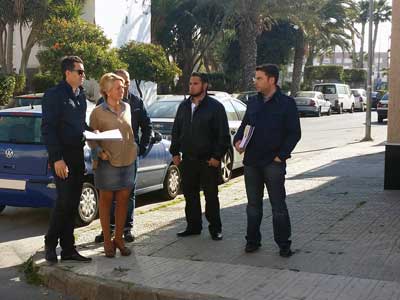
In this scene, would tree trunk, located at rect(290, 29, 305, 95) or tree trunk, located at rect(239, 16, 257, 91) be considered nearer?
tree trunk, located at rect(239, 16, 257, 91)

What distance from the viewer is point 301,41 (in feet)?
130

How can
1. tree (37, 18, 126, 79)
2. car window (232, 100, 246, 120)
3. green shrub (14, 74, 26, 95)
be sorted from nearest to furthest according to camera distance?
car window (232, 100, 246, 120) < tree (37, 18, 126, 79) < green shrub (14, 74, 26, 95)

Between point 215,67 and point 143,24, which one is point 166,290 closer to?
point 143,24

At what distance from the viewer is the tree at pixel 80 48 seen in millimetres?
19422

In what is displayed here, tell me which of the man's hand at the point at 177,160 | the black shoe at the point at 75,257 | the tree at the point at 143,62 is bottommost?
the black shoe at the point at 75,257

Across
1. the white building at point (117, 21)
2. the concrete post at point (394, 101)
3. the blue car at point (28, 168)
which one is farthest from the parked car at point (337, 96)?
the blue car at point (28, 168)

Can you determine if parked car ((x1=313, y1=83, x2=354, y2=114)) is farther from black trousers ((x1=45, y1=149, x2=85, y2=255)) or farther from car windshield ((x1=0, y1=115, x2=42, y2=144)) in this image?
black trousers ((x1=45, y1=149, x2=85, y2=255))

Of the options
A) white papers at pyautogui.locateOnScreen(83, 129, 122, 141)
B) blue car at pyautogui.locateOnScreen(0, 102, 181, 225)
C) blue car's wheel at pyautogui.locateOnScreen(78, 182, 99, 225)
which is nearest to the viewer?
white papers at pyautogui.locateOnScreen(83, 129, 122, 141)

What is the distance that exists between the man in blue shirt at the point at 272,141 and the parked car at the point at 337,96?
108ft

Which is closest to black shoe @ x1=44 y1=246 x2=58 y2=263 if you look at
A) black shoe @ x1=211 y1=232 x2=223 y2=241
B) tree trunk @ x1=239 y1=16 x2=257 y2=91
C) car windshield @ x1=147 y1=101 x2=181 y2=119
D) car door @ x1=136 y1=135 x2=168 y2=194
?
black shoe @ x1=211 y1=232 x2=223 y2=241

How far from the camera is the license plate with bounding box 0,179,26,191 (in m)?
7.22

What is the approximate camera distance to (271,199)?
5.71 m

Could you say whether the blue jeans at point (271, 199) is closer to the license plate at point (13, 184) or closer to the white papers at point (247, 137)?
the white papers at point (247, 137)

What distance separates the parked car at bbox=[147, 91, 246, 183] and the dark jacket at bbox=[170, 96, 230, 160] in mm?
4085
